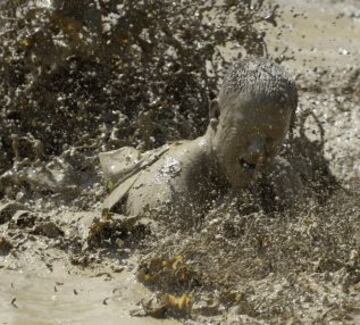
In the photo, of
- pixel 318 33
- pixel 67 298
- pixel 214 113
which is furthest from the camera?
pixel 318 33

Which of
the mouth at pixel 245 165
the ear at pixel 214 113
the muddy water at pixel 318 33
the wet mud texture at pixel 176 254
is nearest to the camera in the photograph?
the wet mud texture at pixel 176 254

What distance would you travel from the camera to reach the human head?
6.47 m

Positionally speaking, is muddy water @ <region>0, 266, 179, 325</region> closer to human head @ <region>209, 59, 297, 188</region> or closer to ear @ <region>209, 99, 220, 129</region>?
human head @ <region>209, 59, 297, 188</region>

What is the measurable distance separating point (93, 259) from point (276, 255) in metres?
1.04

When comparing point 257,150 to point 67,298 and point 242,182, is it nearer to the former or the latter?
point 242,182

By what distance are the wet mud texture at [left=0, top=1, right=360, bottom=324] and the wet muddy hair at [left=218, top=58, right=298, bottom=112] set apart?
0.59 m

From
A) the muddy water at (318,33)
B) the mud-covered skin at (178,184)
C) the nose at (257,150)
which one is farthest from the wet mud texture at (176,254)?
the muddy water at (318,33)

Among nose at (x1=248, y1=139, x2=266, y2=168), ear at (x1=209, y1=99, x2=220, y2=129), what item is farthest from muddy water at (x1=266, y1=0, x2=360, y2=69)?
nose at (x1=248, y1=139, x2=266, y2=168)

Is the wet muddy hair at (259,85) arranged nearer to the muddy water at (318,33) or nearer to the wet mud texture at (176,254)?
the wet mud texture at (176,254)

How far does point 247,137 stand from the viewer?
6527 millimetres

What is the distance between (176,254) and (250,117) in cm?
94

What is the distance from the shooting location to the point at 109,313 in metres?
5.64

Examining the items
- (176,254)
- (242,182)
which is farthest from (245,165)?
(176,254)

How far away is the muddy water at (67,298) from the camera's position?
18.4ft
